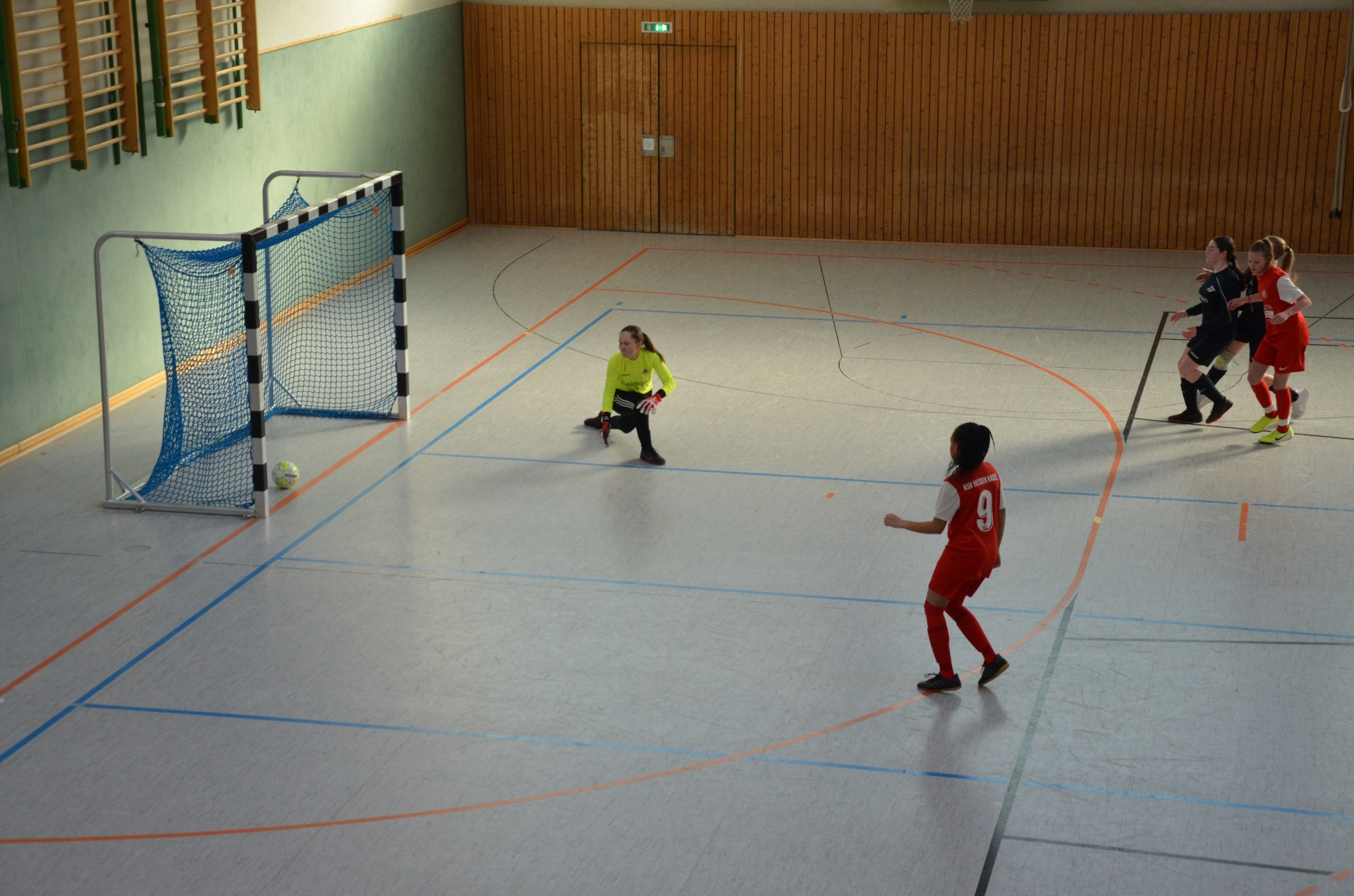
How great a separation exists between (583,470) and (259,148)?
5.79 m

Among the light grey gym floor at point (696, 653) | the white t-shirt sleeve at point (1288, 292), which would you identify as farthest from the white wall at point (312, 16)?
the white t-shirt sleeve at point (1288, 292)

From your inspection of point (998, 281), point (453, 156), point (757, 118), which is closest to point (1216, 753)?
point (998, 281)

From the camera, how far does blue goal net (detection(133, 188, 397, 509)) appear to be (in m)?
10.3

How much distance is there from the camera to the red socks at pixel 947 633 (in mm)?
7262

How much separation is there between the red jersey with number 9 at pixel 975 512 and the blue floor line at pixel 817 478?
321cm

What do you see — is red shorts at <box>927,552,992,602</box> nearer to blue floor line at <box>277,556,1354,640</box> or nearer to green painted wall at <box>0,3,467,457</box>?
blue floor line at <box>277,556,1354,640</box>

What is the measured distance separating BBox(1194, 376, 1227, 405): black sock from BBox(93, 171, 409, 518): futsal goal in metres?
6.24

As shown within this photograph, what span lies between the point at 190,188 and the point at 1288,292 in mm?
9256

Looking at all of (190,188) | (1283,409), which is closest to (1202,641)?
(1283,409)

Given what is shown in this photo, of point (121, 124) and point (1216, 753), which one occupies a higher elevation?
point (121, 124)

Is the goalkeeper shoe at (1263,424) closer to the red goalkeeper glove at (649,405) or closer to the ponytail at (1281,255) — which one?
the ponytail at (1281,255)

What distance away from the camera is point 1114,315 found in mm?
15078

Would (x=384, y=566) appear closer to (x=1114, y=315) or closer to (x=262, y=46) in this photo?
(x=262, y=46)

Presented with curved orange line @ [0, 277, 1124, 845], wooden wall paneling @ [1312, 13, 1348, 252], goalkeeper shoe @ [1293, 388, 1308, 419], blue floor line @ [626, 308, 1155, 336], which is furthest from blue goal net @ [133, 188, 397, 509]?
wooden wall paneling @ [1312, 13, 1348, 252]
